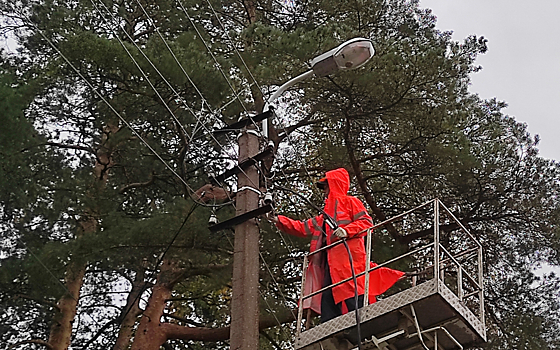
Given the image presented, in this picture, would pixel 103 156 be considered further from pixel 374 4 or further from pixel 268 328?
pixel 374 4

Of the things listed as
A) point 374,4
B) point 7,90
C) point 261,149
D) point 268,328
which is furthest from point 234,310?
point 374,4

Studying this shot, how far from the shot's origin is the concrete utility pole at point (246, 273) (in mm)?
6383

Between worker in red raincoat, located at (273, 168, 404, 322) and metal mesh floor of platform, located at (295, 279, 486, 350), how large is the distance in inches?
18.5

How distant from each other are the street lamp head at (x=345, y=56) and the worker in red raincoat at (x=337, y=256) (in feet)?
3.51

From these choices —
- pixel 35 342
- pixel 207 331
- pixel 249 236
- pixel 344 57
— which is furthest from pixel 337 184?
pixel 35 342

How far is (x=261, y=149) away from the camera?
25.0 ft

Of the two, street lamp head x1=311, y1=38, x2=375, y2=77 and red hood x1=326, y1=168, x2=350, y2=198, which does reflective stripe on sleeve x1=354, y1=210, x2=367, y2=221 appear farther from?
street lamp head x1=311, y1=38, x2=375, y2=77

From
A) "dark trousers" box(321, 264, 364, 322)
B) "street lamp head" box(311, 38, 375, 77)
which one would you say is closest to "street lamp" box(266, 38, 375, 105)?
"street lamp head" box(311, 38, 375, 77)

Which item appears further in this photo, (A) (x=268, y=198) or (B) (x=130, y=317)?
(B) (x=130, y=317)

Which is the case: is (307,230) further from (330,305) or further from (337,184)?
(330,305)

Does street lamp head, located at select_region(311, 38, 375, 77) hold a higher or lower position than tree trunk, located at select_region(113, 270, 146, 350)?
lower

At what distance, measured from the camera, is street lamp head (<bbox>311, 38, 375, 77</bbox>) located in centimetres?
767

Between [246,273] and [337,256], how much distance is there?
1.14m

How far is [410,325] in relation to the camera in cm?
656
